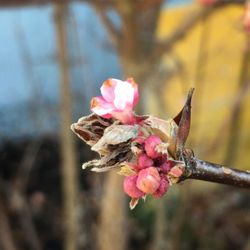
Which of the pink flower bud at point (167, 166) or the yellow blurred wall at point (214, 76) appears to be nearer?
the pink flower bud at point (167, 166)

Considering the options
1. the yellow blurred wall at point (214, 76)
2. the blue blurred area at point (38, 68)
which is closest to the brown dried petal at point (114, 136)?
the blue blurred area at point (38, 68)

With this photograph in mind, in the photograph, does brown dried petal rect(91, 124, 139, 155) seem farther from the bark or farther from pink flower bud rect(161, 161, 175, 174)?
the bark

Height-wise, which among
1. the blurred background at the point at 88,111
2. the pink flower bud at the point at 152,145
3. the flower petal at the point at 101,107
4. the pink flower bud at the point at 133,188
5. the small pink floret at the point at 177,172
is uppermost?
the flower petal at the point at 101,107

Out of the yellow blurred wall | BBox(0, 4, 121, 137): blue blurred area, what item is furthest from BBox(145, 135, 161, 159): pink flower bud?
the yellow blurred wall

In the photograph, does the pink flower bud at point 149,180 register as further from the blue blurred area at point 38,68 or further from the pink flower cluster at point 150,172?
the blue blurred area at point 38,68

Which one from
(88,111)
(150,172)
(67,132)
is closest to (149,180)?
(150,172)

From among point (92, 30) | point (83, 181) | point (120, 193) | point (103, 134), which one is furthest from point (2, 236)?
point (103, 134)

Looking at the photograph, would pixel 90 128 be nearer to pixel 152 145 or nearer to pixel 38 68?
pixel 152 145
